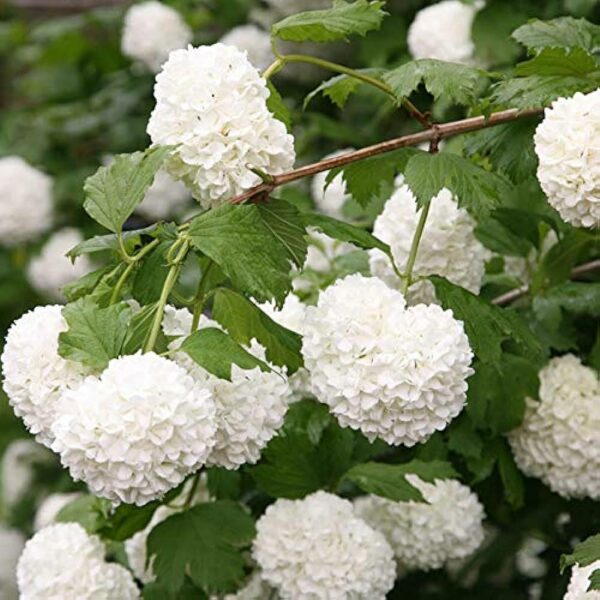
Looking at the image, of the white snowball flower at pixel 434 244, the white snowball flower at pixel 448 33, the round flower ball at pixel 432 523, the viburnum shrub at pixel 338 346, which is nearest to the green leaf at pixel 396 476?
the viburnum shrub at pixel 338 346

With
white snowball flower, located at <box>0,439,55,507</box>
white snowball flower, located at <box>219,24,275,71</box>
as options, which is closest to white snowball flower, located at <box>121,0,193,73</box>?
white snowball flower, located at <box>219,24,275,71</box>

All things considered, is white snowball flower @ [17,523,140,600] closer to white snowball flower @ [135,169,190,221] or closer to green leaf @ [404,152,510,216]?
green leaf @ [404,152,510,216]

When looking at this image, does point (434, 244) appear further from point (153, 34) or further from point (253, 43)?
point (153, 34)

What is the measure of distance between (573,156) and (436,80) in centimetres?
23

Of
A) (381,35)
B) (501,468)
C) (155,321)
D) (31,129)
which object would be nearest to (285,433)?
(501,468)

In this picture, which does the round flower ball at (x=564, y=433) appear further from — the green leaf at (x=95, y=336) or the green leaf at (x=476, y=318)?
the green leaf at (x=95, y=336)

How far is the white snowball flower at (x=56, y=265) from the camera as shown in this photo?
349cm

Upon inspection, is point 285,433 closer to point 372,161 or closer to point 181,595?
point 181,595

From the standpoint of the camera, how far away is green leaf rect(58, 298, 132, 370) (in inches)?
55.3

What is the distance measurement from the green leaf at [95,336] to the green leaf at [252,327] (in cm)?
15

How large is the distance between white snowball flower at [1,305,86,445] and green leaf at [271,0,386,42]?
1.61 ft

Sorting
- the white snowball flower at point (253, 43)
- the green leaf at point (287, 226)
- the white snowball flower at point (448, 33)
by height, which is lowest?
the white snowball flower at point (253, 43)

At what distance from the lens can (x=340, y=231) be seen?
1587 millimetres

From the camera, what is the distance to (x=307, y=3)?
3096mm
